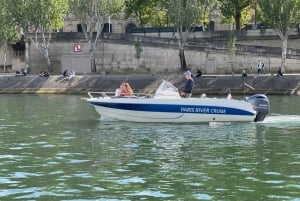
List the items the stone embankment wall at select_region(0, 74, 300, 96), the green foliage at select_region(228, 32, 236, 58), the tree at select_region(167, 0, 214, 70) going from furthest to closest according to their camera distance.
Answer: the green foliage at select_region(228, 32, 236, 58), the tree at select_region(167, 0, 214, 70), the stone embankment wall at select_region(0, 74, 300, 96)

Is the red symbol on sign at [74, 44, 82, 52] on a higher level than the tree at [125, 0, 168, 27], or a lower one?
lower

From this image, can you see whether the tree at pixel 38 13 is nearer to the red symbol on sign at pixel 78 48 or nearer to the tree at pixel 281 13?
the red symbol on sign at pixel 78 48

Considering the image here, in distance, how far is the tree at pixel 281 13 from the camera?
2628 inches

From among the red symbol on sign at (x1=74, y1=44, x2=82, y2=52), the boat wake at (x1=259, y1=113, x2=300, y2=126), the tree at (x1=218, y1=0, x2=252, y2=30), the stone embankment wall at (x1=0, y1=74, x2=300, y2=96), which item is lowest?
the stone embankment wall at (x1=0, y1=74, x2=300, y2=96)

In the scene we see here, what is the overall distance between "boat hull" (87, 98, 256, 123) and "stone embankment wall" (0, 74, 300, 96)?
87.7 ft

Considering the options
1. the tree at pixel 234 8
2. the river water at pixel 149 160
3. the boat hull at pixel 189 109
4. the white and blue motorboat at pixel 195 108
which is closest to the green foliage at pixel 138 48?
the tree at pixel 234 8

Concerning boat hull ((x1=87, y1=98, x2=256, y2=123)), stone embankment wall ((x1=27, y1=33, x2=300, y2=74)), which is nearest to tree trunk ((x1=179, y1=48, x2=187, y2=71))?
stone embankment wall ((x1=27, y1=33, x2=300, y2=74))

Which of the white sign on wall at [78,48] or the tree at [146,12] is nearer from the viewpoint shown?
the white sign on wall at [78,48]

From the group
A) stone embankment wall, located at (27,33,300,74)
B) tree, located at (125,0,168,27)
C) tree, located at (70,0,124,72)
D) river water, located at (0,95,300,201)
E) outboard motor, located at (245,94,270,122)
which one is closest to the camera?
river water, located at (0,95,300,201)

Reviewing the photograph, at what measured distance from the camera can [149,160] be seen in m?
22.4

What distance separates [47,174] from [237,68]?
5710 cm

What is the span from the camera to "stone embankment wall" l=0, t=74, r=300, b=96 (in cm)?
6372

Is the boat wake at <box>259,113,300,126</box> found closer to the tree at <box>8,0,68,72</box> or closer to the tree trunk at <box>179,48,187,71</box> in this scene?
the tree trunk at <box>179,48,187,71</box>

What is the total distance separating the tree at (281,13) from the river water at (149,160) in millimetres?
32472
